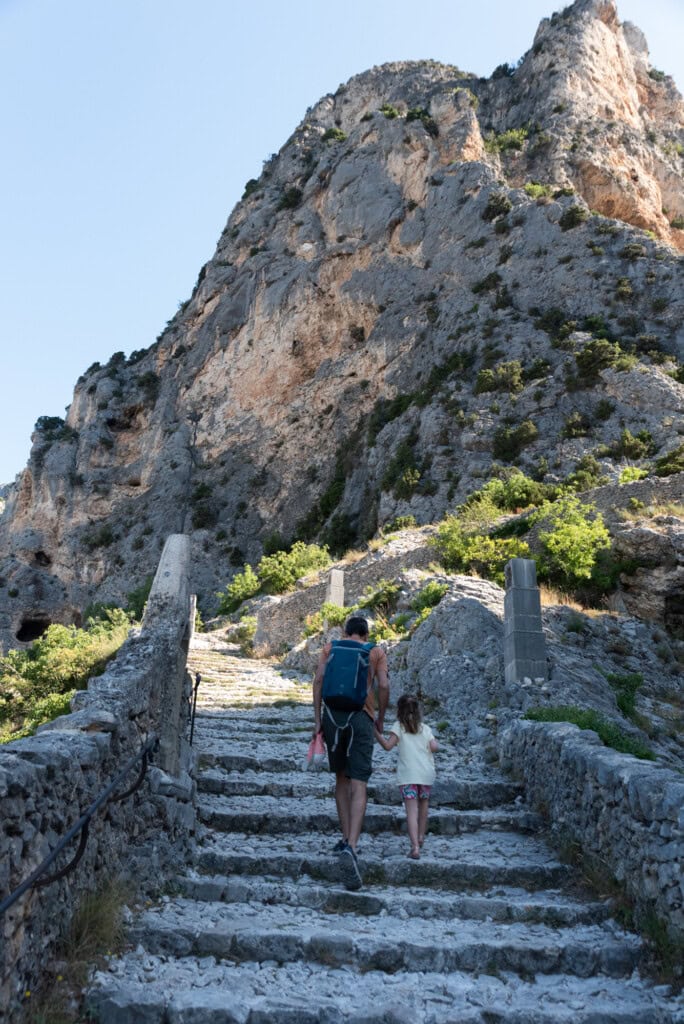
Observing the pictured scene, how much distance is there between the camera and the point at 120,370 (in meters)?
51.4

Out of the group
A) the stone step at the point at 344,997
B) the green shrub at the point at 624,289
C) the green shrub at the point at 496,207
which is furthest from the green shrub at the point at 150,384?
the stone step at the point at 344,997

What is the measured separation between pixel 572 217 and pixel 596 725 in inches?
1241

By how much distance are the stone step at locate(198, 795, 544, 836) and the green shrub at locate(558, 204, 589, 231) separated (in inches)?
1259

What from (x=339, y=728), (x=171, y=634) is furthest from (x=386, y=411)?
(x=339, y=728)

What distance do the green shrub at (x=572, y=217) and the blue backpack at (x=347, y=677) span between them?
32.4 m

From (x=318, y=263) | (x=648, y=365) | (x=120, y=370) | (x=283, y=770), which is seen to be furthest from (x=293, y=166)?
(x=283, y=770)

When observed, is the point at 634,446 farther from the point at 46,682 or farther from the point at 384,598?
the point at 46,682

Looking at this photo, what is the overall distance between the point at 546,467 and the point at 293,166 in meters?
34.3

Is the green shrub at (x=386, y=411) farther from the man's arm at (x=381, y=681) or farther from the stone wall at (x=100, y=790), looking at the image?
the man's arm at (x=381, y=681)

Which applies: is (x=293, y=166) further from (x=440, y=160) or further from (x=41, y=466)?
(x=41, y=466)

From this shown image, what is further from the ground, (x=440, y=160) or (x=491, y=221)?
(x=440, y=160)

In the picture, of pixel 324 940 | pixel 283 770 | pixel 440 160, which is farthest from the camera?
pixel 440 160

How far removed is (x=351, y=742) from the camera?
5.05 meters

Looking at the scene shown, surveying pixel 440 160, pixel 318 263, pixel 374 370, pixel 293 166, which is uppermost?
pixel 293 166
